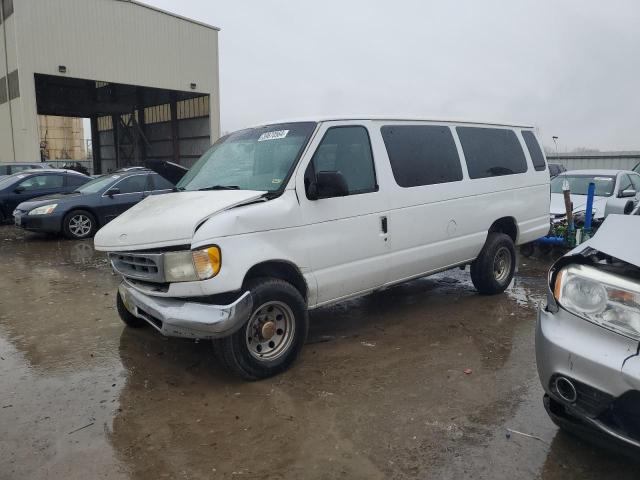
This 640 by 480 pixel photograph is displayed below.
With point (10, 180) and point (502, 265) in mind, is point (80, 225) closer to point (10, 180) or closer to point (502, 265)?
point (10, 180)

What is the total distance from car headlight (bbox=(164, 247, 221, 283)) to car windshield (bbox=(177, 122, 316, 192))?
80cm

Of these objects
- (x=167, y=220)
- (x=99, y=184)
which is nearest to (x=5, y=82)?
(x=99, y=184)

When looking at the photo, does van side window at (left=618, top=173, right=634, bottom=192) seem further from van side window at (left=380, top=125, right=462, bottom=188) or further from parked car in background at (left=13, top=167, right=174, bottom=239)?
parked car in background at (left=13, top=167, right=174, bottom=239)

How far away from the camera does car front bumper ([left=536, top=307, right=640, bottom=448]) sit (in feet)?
7.20

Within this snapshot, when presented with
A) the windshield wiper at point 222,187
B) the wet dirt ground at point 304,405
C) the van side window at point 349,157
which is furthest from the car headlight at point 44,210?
the van side window at point 349,157

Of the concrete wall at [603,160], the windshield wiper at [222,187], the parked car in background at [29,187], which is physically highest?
the concrete wall at [603,160]

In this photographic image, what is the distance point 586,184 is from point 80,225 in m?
10.8

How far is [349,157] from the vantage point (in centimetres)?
440

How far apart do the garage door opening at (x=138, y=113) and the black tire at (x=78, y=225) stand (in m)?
15.0

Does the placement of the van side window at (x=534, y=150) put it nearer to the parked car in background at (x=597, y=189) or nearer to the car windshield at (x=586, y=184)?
the parked car in background at (x=597, y=189)

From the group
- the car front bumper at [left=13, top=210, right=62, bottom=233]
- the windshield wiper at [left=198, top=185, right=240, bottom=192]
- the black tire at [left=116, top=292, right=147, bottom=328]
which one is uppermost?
the windshield wiper at [left=198, top=185, right=240, bottom=192]

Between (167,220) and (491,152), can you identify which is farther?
(491,152)

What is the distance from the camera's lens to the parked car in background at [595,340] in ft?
7.28

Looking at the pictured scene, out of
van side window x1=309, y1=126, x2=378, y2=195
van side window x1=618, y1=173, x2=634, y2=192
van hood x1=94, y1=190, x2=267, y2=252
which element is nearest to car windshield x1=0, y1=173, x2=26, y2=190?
van hood x1=94, y1=190, x2=267, y2=252
